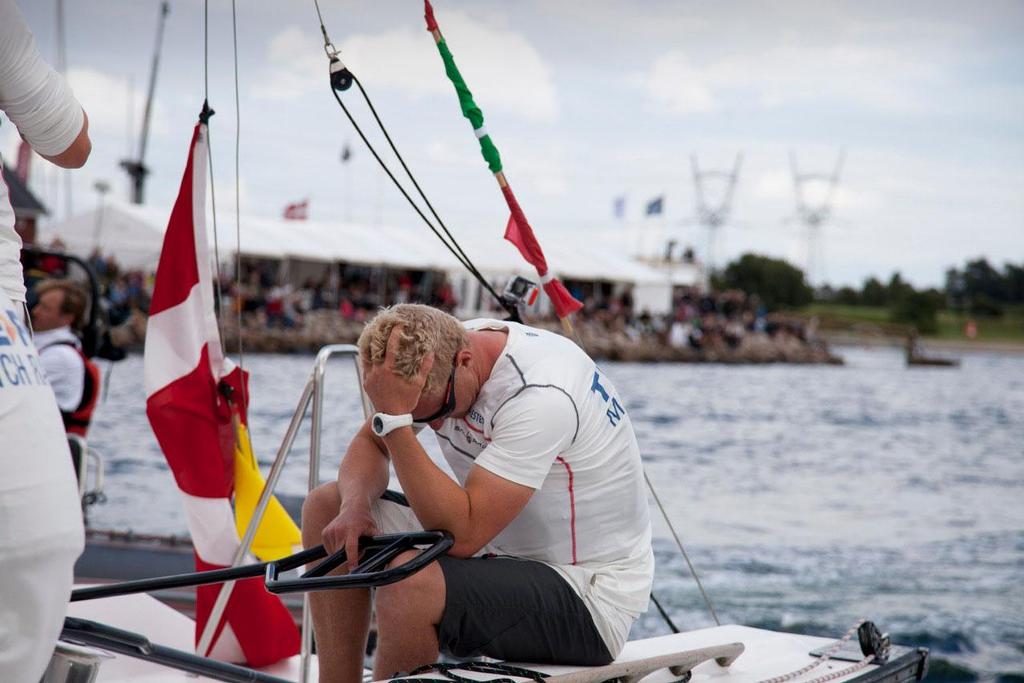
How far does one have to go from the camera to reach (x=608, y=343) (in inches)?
1592

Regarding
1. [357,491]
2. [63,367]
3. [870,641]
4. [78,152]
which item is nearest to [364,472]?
[357,491]

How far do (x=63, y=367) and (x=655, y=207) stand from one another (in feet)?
151

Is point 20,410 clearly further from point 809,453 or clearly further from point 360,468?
point 809,453

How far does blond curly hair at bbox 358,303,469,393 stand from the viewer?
2.36 meters

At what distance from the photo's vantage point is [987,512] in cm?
1250

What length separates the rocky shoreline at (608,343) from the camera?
30.2 m

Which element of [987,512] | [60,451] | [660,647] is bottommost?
[987,512]

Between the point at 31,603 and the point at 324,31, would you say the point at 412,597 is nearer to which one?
the point at 31,603

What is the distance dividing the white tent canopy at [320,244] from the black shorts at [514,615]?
71.1ft

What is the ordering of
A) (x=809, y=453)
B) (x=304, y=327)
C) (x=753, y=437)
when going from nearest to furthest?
(x=809, y=453), (x=753, y=437), (x=304, y=327)

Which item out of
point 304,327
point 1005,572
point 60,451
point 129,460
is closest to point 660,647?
point 60,451

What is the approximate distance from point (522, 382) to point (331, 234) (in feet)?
102

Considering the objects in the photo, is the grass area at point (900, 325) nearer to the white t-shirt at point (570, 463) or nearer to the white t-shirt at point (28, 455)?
the white t-shirt at point (570, 463)

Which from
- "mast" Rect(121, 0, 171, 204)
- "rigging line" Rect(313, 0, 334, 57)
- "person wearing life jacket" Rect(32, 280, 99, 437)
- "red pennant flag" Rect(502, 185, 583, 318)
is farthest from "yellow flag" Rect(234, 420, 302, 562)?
"mast" Rect(121, 0, 171, 204)
